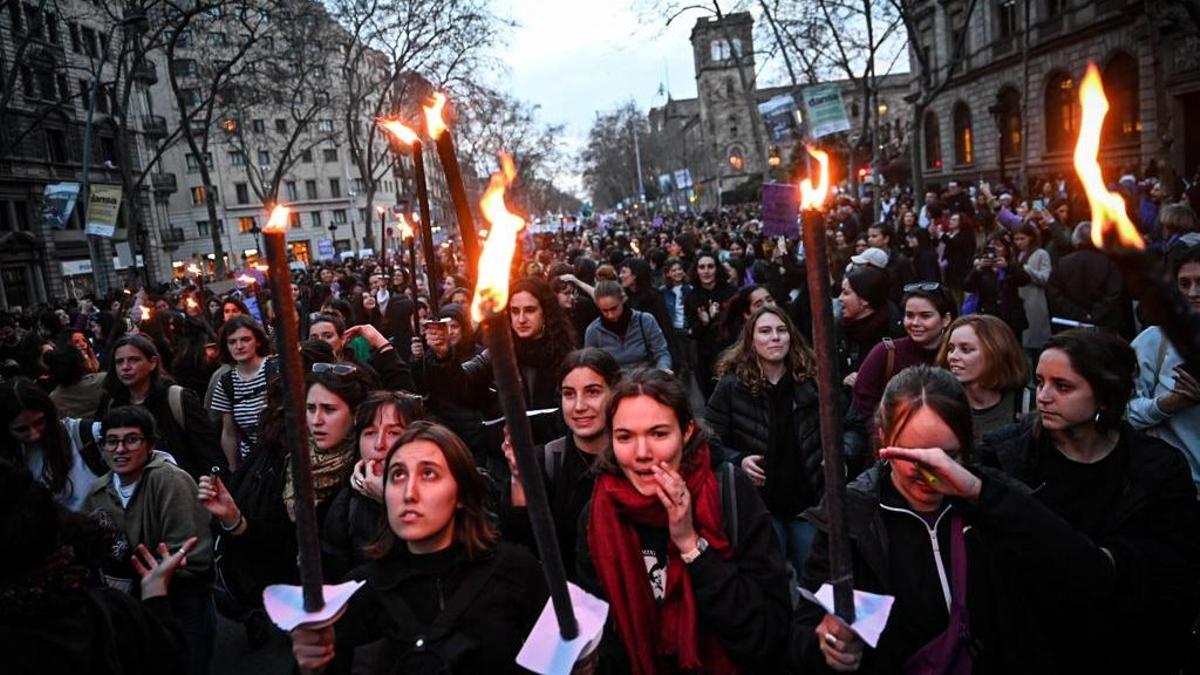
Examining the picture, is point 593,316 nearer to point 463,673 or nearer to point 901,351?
point 901,351

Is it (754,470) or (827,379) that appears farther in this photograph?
(754,470)

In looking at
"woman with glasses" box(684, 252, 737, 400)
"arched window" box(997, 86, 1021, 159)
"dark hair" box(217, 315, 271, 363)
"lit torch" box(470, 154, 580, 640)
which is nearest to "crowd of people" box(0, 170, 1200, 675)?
"lit torch" box(470, 154, 580, 640)

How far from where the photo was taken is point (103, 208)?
50.7 feet

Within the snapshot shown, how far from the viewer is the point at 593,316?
8.38 m

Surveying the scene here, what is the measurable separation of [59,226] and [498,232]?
21.0m

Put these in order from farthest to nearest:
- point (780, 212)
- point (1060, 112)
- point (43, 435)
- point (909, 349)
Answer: point (1060, 112)
point (780, 212)
point (909, 349)
point (43, 435)

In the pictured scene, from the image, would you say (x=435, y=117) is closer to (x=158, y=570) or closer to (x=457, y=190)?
(x=457, y=190)

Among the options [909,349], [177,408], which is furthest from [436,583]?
[177,408]

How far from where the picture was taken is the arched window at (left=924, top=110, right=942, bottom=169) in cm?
4078

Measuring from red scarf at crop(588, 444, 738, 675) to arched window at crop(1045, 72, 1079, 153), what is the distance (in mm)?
32077

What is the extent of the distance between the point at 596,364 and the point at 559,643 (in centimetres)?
226

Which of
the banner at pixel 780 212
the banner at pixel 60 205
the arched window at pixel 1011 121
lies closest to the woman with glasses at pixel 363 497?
the banner at pixel 780 212

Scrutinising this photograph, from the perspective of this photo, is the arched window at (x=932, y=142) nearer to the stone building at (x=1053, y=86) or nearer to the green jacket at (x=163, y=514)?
the stone building at (x=1053, y=86)

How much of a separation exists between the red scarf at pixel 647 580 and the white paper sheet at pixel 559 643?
821 mm
